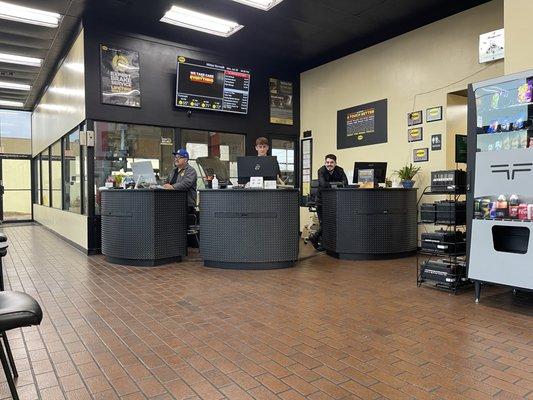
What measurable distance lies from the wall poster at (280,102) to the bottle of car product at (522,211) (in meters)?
6.07

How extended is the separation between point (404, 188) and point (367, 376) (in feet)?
14.0

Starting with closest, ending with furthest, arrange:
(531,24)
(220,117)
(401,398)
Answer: (401,398), (531,24), (220,117)

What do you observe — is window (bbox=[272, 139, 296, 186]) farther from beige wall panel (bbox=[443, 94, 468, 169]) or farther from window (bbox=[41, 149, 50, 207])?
window (bbox=[41, 149, 50, 207])

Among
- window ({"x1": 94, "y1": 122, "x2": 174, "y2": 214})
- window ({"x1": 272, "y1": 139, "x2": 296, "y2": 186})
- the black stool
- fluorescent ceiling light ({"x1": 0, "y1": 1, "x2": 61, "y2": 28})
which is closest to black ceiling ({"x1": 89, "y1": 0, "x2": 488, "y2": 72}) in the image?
fluorescent ceiling light ({"x1": 0, "y1": 1, "x2": 61, "y2": 28})

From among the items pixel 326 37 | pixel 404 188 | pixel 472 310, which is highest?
pixel 326 37

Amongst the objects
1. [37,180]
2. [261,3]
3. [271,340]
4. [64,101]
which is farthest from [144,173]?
[37,180]

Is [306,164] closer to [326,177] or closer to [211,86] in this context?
[326,177]

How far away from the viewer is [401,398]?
2.03m

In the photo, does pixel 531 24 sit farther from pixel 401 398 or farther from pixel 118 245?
pixel 118 245

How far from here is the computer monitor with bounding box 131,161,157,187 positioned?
5.83 m

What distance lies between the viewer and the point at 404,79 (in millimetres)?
6938

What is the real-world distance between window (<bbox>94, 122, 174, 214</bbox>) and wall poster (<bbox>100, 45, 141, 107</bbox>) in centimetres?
44

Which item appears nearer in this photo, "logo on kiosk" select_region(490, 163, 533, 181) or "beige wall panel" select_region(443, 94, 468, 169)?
"logo on kiosk" select_region(490, 163, 533, 181)

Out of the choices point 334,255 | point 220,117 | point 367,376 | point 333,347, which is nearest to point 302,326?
point 333,347
